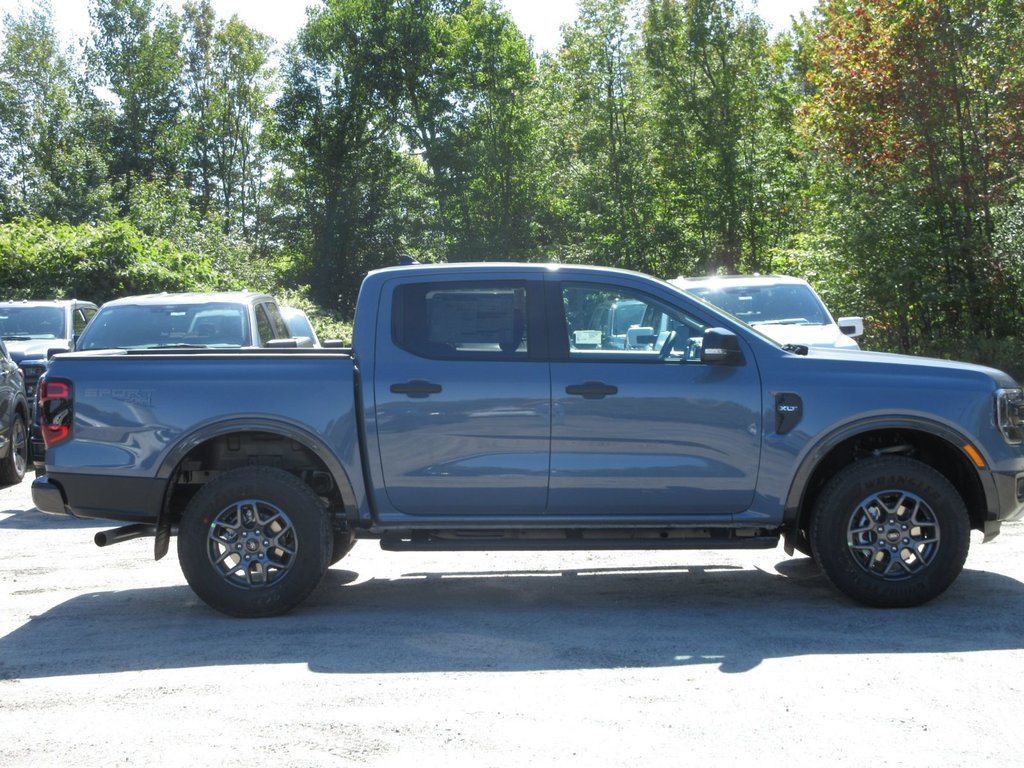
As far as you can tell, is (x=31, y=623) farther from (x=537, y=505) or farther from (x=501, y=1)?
(x=501, y=1)

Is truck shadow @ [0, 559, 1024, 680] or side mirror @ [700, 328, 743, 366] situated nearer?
truck shadow @ [0, 559, 1024, 680]

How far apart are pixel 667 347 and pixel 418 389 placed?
1.40 metres

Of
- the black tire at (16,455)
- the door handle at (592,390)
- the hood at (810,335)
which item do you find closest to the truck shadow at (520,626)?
the door handle at (592,390)

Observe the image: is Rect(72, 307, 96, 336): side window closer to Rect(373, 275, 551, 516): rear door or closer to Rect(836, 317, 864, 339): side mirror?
Rect(836, 317, 864, 339): side mirror

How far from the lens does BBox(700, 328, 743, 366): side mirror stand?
22.6 feet

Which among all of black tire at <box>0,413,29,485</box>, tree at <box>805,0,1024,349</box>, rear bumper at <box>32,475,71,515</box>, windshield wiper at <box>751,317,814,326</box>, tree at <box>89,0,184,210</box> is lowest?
black tire at <box>0,413,29,485</box>

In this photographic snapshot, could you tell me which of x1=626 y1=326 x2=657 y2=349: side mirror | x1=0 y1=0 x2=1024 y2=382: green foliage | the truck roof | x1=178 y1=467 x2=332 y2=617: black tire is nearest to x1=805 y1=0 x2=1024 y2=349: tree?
x1=0 y1=0 x2=1024 y2=382: green foliage

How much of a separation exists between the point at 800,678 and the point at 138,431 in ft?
12.3

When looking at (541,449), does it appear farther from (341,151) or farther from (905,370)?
(341,151)

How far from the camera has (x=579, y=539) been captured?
23.2 feet

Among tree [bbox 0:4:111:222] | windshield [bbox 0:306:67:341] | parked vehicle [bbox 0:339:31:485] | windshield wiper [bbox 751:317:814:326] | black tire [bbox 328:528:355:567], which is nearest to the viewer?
black tire [bbox 328:528:355:567]

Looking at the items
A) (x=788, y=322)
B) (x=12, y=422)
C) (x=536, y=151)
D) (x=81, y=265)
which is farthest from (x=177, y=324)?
(x=536, y=151)

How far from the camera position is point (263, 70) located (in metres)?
65.8

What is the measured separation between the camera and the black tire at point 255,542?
22.9ft
